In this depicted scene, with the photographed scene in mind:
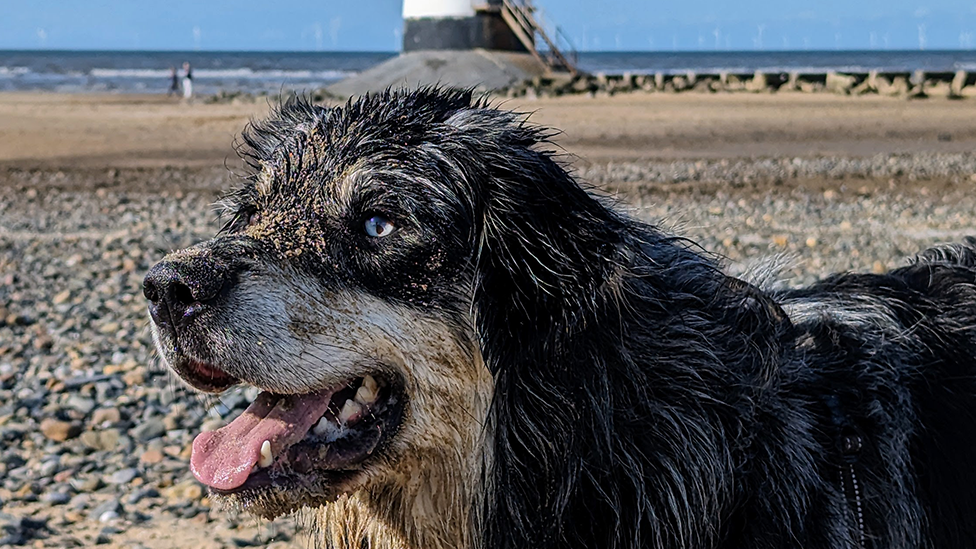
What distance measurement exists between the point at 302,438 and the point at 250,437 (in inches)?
5.9

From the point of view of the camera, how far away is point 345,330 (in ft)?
9.14

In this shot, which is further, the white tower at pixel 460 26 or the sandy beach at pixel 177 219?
the white tower at pixel 460 26

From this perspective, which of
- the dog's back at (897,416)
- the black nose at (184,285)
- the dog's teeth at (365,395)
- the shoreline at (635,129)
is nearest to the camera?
the black nose at (184,285)

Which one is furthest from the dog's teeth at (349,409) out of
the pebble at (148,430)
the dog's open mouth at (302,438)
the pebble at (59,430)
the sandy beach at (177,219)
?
the pebble at (59,430)

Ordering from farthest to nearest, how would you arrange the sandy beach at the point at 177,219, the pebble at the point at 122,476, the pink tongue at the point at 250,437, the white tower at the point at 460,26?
the white tower at the point at 460,26
the pebble at the point at 122,476
the sandy beach at the point at 177,219
the pink tongue at the point at 250,437

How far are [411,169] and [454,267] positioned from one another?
31cm

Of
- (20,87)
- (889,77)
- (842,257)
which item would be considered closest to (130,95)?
(20,87)

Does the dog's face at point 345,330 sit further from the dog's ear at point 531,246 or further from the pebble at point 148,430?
the pebble at point 148,430

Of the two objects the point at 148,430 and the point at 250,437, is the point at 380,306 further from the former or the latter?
the point at 148,430

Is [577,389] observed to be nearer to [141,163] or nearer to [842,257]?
[842,257]

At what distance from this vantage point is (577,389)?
2.77 m

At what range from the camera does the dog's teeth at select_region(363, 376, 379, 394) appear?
288 centimetres

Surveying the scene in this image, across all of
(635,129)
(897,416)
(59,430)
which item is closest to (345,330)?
(897,416)

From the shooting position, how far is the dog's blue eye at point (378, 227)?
9.36ft
